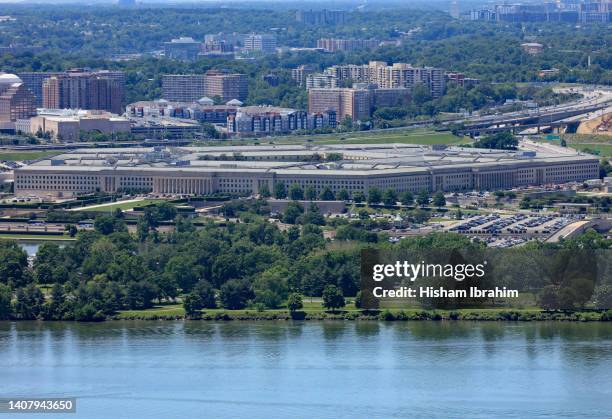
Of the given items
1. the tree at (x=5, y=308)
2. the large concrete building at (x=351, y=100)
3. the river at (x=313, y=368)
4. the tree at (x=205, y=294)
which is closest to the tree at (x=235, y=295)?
the tree at (x=205, y=294)

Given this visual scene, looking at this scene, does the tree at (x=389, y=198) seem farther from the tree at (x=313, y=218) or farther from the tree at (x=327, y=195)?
the tree at (x=313, y=218)

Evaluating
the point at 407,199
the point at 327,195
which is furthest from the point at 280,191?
the point at 407,199

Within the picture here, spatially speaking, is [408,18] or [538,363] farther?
[408,18]

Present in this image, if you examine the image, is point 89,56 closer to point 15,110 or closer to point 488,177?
point 15,110

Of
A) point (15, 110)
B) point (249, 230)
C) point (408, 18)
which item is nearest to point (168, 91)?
point (15, 110)

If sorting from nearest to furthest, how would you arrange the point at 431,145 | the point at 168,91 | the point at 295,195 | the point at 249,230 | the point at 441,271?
the point at 441,271 < the point at 249,230 < the point at 295,195 < the point at 431,145 < the point at 168,91

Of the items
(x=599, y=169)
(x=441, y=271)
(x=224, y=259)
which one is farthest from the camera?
(x=599, y=169)
